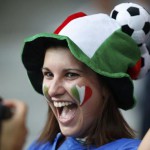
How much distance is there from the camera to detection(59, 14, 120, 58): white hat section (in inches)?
47.0

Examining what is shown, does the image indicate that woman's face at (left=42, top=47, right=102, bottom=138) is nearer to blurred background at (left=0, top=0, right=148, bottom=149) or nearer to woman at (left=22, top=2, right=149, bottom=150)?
woman at (left=22, top=2, right=149, bottom=150)

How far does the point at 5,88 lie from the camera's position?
7.73 feet

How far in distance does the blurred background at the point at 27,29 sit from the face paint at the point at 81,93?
3.92 ft

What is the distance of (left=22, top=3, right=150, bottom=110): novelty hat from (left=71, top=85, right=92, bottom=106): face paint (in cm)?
8

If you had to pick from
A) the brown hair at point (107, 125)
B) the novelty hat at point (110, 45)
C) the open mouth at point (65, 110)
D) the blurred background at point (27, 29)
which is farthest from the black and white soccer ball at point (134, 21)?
the blurred background at point (27, 29)

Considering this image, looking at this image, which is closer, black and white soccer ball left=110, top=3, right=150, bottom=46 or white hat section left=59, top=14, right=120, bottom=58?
white hat section left=59, top=14, right=120, bottom=58

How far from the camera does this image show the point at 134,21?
1.35m

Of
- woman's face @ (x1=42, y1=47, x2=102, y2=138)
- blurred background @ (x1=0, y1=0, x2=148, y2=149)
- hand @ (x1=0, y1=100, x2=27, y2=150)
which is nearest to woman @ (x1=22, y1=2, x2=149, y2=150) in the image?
woman's face @ (x1=42, y1=47, x2=102, y2=138)

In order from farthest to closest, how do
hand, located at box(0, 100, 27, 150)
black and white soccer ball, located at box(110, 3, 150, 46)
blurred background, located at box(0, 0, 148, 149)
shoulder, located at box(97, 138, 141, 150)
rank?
blurred background, located at box(0, 0, 148, 149) → black and white soccer ball, located at box(110, 3, 150, 46) → shoulder, located at box(97, 138, 141, 150) → hand, located at box(0, 100, 27, 150)

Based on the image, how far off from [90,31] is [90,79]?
0.53 ft

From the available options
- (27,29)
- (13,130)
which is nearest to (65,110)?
(13,130)

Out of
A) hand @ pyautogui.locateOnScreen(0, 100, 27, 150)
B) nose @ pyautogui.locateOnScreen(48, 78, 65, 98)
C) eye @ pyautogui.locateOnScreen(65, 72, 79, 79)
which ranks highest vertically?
hand @ pyautogui.locateOnScreen(0, 100, 27, 150)

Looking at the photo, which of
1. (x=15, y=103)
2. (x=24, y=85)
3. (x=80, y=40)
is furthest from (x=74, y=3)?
(x=15, y=103)

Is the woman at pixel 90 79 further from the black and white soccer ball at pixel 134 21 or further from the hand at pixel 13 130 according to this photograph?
the hand at pixel 13 130
